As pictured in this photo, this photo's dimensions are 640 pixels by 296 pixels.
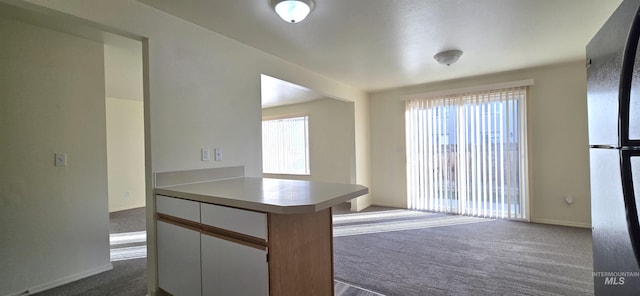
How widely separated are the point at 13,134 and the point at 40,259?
1.06 m

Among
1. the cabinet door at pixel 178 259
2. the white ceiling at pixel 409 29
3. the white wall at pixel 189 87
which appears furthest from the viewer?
the white ceiling at pixel 409 29

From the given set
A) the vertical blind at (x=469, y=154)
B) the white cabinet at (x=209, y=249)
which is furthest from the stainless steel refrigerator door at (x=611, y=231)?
the vertical blind at (x=469, y=154)

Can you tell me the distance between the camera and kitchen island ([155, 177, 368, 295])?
1.41 m

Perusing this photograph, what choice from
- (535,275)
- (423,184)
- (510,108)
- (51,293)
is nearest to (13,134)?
(51,293)

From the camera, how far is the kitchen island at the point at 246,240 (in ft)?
4.61

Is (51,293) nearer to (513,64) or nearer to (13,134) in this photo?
(13,134)

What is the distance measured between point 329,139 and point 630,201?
16.0 ft

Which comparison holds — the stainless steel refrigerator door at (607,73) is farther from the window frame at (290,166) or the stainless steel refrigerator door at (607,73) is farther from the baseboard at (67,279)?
the window frame at (290,166)

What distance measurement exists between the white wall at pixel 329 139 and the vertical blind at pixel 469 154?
1235 millimetres

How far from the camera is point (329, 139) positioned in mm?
5691

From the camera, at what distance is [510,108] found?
3.96 metres

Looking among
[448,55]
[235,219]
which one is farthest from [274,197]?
[448,55]

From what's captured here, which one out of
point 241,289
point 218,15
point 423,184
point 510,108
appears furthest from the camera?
point 423,184

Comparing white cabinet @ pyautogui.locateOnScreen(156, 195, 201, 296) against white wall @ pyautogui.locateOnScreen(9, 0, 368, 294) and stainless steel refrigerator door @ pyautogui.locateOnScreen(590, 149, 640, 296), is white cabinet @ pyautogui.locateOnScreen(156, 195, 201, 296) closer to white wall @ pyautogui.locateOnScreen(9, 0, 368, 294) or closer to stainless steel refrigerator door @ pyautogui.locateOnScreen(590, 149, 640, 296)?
white wall @ pyautogui.locateOnScreen(9, 0, 368, 294)
